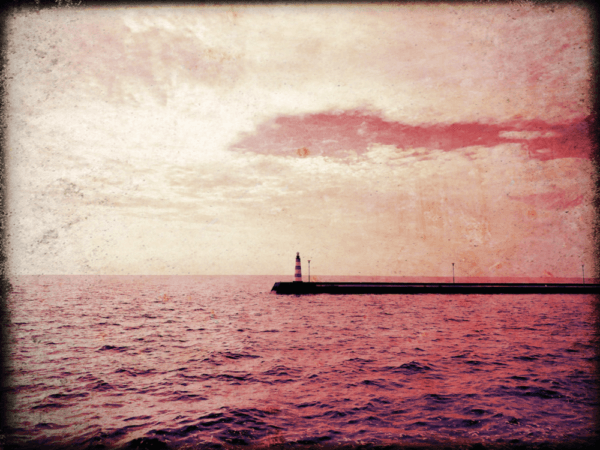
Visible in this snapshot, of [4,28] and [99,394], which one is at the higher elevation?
[4,28]

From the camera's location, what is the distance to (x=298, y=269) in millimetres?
46250

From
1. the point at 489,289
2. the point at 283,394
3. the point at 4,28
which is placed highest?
the point at 4,28

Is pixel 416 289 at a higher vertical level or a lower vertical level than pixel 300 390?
lower

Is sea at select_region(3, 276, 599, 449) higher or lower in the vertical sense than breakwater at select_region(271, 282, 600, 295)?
higher

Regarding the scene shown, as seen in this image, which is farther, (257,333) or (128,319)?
(128,319)

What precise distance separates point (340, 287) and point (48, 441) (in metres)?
44.1

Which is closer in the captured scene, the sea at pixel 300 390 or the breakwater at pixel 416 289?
the sea at pixel 300 390

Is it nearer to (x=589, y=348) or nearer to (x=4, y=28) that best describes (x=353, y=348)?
(x=589, y=348)

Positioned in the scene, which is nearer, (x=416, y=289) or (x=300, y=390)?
(x=300, y=390)

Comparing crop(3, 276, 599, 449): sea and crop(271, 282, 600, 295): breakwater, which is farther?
crop(271, 282, 600, 295): breakwater

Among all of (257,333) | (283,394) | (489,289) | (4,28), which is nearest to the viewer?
(4,28)

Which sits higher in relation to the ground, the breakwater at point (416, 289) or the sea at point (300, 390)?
the sea at point (300, 390)

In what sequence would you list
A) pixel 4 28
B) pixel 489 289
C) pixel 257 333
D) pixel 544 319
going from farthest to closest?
pixel 489 289
pixel 544 319
pixel 257 333
pixel 4 28

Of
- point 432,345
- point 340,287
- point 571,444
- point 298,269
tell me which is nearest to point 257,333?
point 432,345
